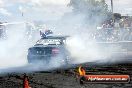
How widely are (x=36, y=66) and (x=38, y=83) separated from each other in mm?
5555

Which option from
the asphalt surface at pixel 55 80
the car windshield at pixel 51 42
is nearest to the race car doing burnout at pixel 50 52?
the car windshield at pixel 51 42

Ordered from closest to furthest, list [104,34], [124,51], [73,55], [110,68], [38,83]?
[38,83] → [110,68] → [73,55] → [124,51] → [104,34]

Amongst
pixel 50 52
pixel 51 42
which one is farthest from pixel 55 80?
pixel 51 42

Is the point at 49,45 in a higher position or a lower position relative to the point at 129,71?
higher

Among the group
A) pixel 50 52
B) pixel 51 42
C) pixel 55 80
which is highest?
pixel 51 42

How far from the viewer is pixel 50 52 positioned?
16891 mm

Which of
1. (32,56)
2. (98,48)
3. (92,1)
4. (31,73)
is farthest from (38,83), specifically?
(92,1)

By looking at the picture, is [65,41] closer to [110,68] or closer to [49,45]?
[49,45]

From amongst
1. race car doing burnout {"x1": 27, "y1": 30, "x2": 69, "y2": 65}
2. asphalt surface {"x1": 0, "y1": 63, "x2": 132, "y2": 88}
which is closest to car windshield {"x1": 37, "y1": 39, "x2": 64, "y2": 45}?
race car doing burnout {"x1": 27, "y1": 30, "x2": 69, "y2": 65}

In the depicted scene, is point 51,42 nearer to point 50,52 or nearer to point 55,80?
point 50,52

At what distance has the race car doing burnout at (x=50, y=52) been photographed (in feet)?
55.0

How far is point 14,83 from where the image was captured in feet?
38.3

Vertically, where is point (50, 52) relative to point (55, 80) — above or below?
above

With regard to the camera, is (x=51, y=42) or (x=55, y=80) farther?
(x=51, y=42)
